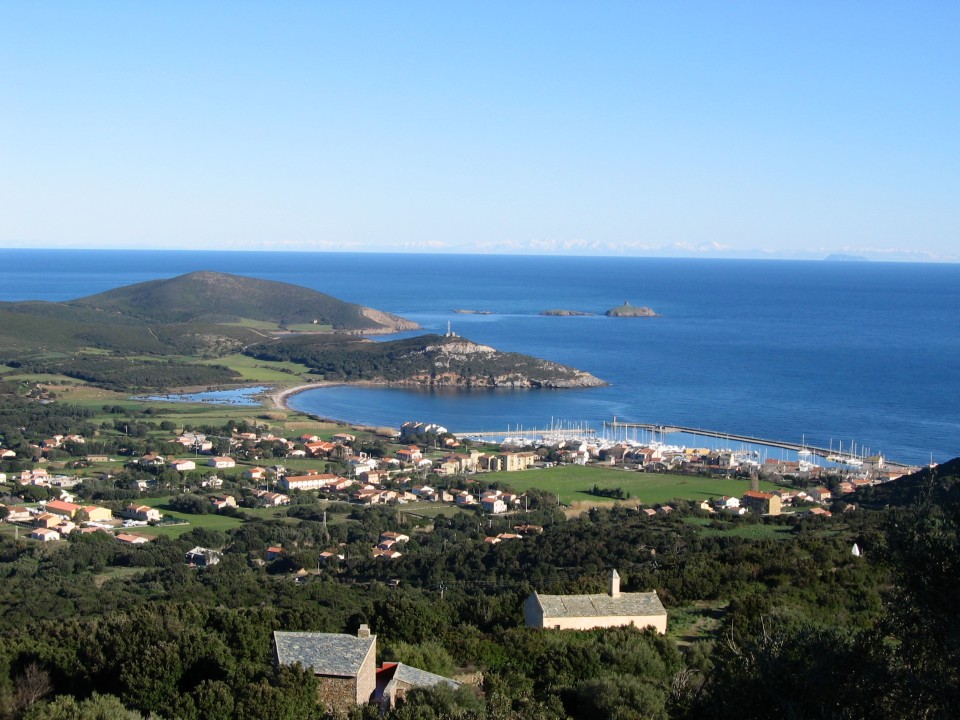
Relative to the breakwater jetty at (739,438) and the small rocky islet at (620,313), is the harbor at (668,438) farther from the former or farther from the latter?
the small rocky islet at (620,313)

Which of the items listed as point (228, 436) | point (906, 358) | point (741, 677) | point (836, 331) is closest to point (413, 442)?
point (228, 436)

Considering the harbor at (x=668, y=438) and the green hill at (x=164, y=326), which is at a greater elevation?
the green hill at (x=164, y=326)

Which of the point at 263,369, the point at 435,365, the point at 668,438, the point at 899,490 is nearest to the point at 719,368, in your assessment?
the point at 435,365

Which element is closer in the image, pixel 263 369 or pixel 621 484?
pixel 621 484

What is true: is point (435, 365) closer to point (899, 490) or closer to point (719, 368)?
point (719, 368)

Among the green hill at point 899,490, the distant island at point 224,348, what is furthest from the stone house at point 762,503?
the distant island at point 224,348

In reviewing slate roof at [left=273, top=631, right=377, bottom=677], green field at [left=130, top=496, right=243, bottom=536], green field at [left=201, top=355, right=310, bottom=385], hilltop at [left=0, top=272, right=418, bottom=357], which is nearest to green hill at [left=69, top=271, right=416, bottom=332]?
hilltop at [left=0, top=272, right=418, bottom=357]
